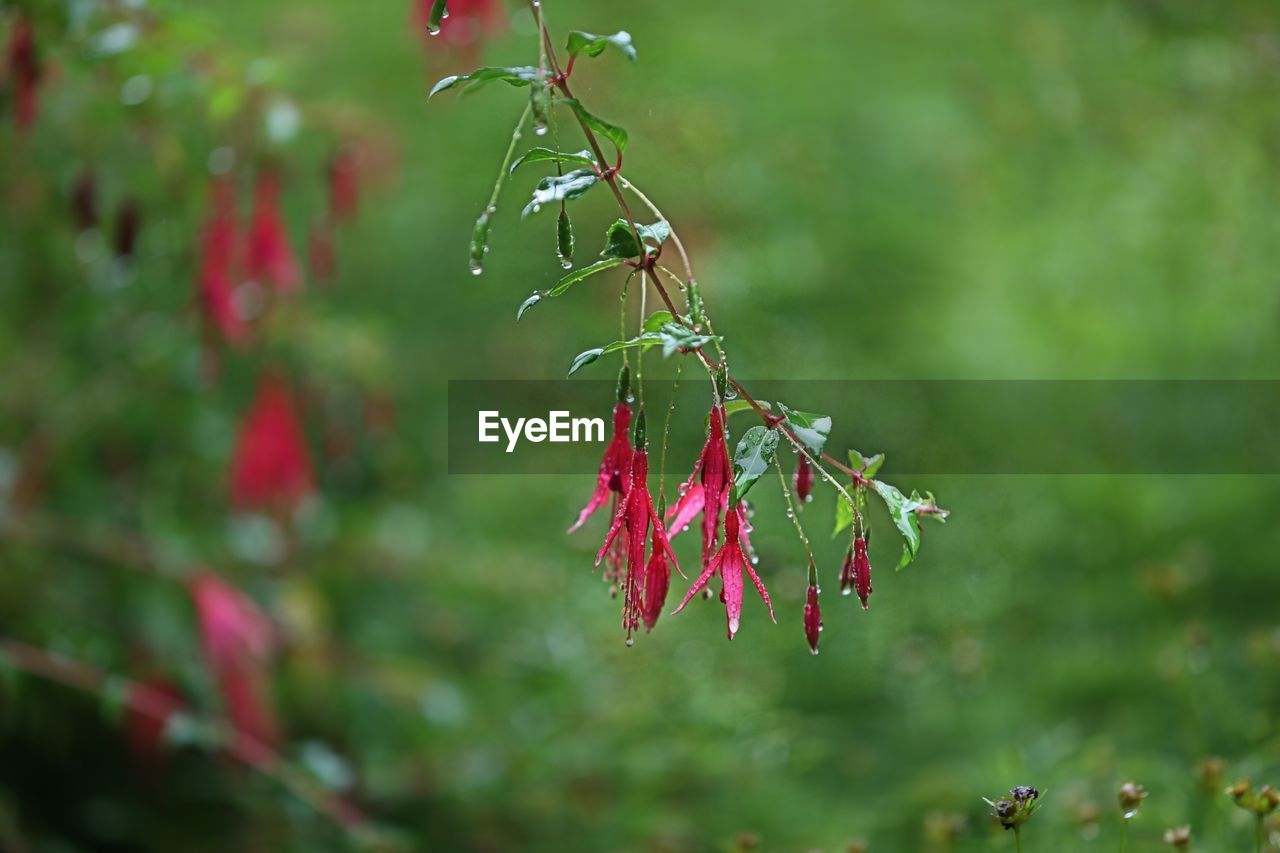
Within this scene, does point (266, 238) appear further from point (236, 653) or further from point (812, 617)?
point (812, 617)

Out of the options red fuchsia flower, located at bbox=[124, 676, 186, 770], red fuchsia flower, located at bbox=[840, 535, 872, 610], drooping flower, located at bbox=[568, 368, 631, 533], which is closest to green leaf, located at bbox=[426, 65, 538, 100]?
drooping flower, located at bbox=[568, 368, 631, 533]

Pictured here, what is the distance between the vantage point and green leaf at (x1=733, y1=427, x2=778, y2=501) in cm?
52

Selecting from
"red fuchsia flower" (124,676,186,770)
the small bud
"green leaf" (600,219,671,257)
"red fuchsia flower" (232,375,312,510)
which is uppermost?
"green leaf" (600,219,671,257)

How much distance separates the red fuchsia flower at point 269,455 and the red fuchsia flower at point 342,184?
9.9 inches

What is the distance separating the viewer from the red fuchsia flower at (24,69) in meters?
0.80

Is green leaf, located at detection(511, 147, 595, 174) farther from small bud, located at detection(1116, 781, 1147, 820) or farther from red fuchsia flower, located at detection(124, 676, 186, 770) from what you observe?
red fuchsia flower, located at detection(124, 676, 186, 770)

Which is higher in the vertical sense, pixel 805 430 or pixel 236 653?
pixel 805 430

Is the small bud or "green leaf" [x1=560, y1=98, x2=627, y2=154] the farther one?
the small bud

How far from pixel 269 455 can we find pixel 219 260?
0.34 metres

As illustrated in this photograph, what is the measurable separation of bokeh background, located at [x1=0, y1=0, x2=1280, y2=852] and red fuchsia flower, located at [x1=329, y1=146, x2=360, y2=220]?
0.10 ft

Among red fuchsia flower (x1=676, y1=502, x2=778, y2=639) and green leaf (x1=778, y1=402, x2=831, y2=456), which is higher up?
green leaf (x1=778, y1=402, x2=831, y2=456)

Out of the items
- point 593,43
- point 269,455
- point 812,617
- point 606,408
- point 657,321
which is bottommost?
point 606,408

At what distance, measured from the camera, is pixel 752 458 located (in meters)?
0.53

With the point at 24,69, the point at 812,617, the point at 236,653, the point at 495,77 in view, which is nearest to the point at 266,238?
the point at 24,69
